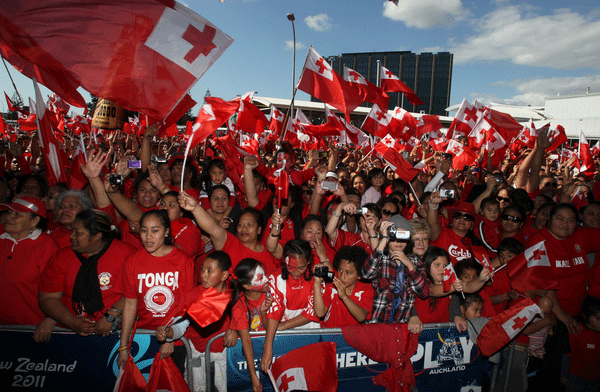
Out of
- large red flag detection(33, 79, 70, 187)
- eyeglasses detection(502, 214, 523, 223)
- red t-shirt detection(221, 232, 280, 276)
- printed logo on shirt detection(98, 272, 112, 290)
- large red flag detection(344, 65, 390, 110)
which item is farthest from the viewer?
large red flag detection(344, 65, 390, 110)

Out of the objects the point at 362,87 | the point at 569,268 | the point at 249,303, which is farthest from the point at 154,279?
the point at 362,87

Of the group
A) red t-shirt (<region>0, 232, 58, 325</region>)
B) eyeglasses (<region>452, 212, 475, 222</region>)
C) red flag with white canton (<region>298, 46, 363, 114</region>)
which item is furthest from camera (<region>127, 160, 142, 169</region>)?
eyeglasses (<region>452, 212, 475, 222</region>)

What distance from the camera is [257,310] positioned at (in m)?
2.99

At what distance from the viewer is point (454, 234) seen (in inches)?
161

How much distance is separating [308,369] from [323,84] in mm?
5152

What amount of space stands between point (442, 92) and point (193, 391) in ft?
317

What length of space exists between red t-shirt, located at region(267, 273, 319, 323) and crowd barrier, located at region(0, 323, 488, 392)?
9.3 inches

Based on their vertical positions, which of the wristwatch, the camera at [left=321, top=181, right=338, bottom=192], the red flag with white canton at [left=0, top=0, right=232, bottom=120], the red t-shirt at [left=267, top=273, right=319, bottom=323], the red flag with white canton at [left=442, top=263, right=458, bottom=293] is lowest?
the wristwatch

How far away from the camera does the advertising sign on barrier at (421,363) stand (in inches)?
112

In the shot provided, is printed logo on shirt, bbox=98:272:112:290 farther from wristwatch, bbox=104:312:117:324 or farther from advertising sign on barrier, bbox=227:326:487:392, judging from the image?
advertising sign on barrier, bbox=227:326:487:392

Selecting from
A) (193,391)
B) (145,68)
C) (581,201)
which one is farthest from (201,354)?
(581,201)

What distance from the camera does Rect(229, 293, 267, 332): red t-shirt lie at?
279 cm

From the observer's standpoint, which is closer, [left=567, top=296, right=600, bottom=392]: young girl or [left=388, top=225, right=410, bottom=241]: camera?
[left=388, top=225, right=410, bottom=241]: camera

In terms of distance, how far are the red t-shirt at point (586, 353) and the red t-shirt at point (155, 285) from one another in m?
3.72
